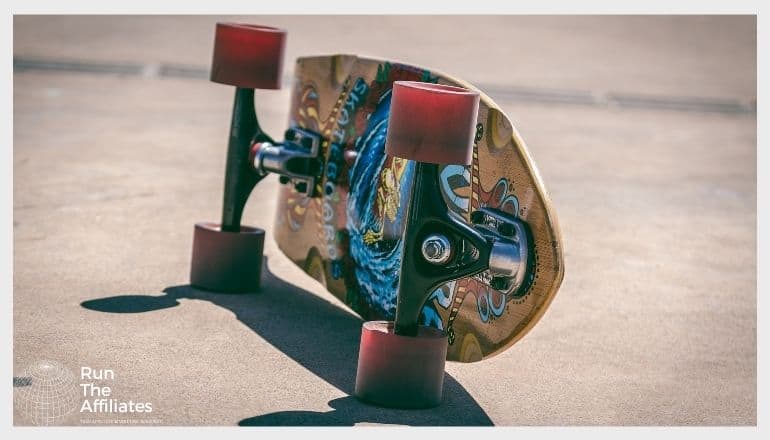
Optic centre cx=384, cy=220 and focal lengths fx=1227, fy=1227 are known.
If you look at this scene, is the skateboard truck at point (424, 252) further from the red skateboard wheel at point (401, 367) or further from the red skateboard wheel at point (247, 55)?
the red skateboard wheel at point (247, 55)

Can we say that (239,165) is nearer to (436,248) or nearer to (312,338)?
(312,338)

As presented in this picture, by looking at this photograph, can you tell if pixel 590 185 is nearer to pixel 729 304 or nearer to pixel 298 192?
pixel 729 304

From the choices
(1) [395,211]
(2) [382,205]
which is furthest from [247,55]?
(1) [395,211]

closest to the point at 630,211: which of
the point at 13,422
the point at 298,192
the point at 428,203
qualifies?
the point at 298,192

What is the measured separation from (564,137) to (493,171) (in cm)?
716

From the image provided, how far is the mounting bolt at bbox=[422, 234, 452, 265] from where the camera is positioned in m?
5.14

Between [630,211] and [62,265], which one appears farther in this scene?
[630,211]

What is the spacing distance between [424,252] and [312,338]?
4.15 ft

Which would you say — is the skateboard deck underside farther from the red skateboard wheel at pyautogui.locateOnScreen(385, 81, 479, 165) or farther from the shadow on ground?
the red skateboard wheel at pyautogui.locateOnScreen(385, 81, 479, 165)

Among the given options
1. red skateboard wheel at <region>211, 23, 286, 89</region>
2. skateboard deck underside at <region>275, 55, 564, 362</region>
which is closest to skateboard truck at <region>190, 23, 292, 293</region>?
red skateboard wheel at <region>211, 23, 286, 89</region>

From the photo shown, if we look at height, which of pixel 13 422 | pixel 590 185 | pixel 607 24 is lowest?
pixel 13 422

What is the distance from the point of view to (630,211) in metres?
9.74

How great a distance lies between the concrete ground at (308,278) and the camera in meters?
5.55

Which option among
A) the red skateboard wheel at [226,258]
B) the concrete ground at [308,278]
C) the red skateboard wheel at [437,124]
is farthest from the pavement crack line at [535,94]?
the red skateboard wheel at [437,124]
